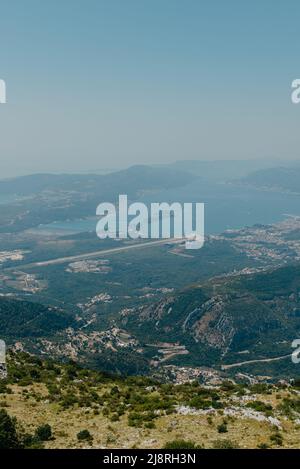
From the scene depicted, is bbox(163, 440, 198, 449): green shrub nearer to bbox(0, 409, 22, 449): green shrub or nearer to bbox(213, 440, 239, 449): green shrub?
bbox(213, 440, 239, 449): green shrub

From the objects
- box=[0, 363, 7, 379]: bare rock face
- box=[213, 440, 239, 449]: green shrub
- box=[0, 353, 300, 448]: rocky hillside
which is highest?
box=[213, 440, 239, 449]: green shrub

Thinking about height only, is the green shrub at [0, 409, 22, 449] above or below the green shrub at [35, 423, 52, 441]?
above

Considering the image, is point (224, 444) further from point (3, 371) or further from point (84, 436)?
point (3, 371)

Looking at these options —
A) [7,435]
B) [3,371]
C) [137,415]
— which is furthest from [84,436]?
[3,371]

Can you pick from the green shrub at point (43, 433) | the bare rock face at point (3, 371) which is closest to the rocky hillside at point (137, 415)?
the green shrub at point (43, 433)

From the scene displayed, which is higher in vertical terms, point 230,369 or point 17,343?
point 17,343

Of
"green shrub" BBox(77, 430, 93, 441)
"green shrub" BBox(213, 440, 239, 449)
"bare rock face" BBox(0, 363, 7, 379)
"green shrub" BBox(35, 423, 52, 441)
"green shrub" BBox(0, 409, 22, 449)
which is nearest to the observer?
"green shrub" BBox(213, 440, 239, 449)

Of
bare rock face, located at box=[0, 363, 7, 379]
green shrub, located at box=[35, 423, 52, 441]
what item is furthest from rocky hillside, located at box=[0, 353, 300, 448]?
bare rock face, located at box=[0, 363, 7, 379]
